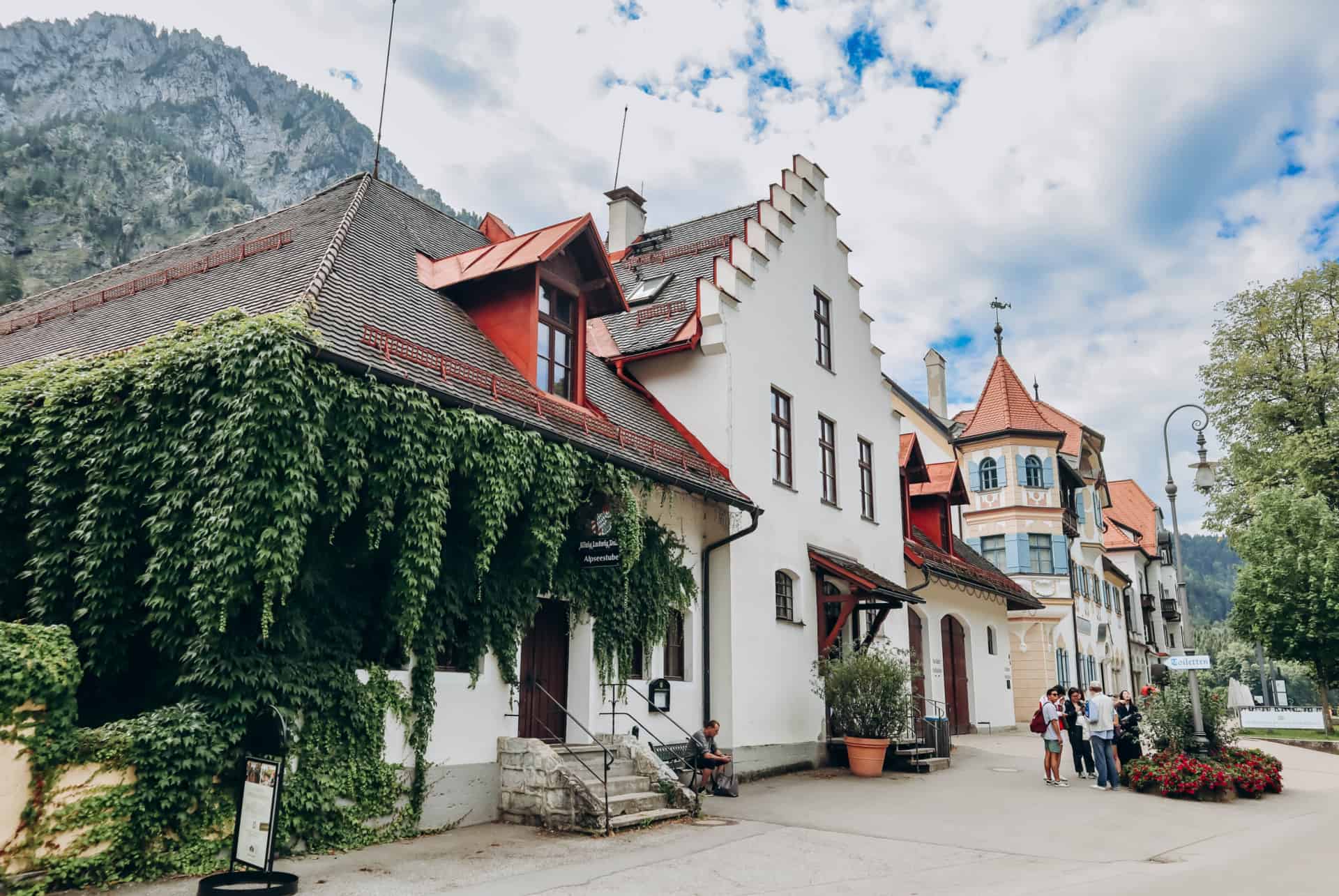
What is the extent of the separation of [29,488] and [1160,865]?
12.4 meters

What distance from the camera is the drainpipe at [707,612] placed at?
15773 millimetres

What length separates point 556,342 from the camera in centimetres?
1419

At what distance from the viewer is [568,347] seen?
47.3ft

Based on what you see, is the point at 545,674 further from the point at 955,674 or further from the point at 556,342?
the point at 955,674

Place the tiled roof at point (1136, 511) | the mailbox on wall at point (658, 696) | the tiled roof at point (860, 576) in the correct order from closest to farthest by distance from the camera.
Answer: the mailbox on wall at point (658, 696) < the tiled roof at point (860, 576) < the tiled roof at point (1136, 511)

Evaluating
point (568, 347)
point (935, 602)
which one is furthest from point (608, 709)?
point (935, 602)

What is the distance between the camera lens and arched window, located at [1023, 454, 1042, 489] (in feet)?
114

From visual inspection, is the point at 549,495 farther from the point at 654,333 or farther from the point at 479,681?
the point at 654,333

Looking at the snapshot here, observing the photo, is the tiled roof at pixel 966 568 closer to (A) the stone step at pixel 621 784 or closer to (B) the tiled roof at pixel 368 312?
(B) the tiled roof at pixel 368 312

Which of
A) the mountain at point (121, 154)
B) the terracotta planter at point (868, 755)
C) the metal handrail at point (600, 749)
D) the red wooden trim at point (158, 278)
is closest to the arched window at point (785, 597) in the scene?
the terracotta planter at point (868, 755)

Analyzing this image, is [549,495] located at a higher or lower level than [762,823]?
higher

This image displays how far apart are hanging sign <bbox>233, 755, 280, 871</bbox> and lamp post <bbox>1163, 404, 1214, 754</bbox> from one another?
1364cm

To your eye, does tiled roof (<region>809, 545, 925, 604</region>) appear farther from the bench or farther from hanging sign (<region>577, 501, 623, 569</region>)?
hanging sign (<region>577, 501, 623, 569</region>)

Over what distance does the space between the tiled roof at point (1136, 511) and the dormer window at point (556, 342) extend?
168 ft
